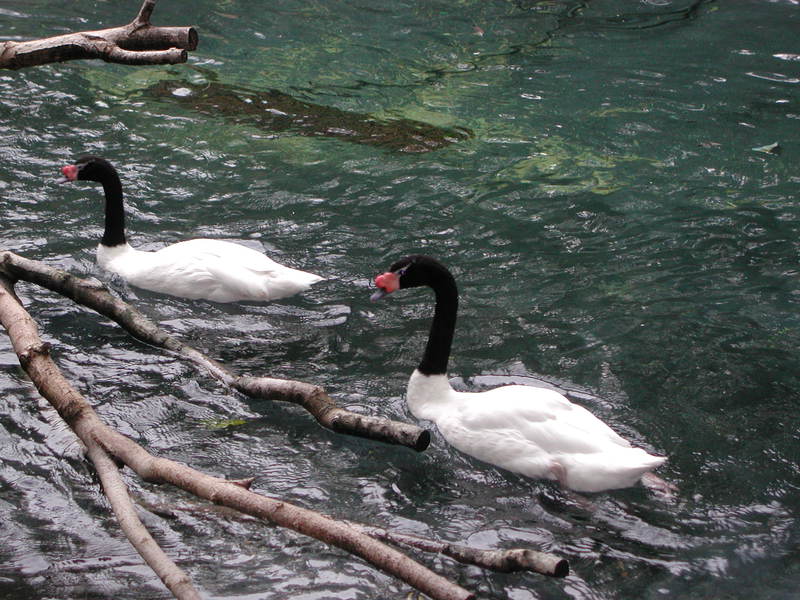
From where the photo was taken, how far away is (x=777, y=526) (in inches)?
177

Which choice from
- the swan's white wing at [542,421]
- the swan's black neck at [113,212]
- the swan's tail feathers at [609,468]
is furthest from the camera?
the swan's black neck at [113,212]

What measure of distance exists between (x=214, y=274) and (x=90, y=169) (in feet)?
4.57

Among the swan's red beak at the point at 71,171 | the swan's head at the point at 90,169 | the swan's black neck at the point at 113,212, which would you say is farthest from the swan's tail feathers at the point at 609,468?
the swan's red beak at the point at 71,171

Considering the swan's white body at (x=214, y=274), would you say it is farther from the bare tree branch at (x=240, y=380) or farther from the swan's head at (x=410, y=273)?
the swan's head at (x=410, y=273)

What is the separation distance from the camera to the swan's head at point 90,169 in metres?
7.23

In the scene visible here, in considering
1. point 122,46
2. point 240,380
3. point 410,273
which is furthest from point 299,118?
point 122,46

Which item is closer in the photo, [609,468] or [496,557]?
[496,557]

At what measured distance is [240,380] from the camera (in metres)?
4.87

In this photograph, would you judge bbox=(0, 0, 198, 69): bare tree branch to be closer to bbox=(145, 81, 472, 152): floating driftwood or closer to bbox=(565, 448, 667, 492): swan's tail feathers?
bbox=(565, 448, 667, 492): swan's tail feathers

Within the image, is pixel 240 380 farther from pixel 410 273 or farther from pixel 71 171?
pixel 71 171

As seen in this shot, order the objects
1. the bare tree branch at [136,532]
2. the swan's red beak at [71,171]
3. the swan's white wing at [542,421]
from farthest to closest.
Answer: the swan's red beak at [71,171]
the swan's white wing at [542,421]
the bare tree branch at [136,532]

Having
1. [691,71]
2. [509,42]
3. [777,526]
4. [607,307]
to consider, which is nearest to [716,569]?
[777,526]

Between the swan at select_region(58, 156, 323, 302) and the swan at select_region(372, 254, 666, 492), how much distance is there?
1.57 metres

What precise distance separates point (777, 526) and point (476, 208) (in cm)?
439
